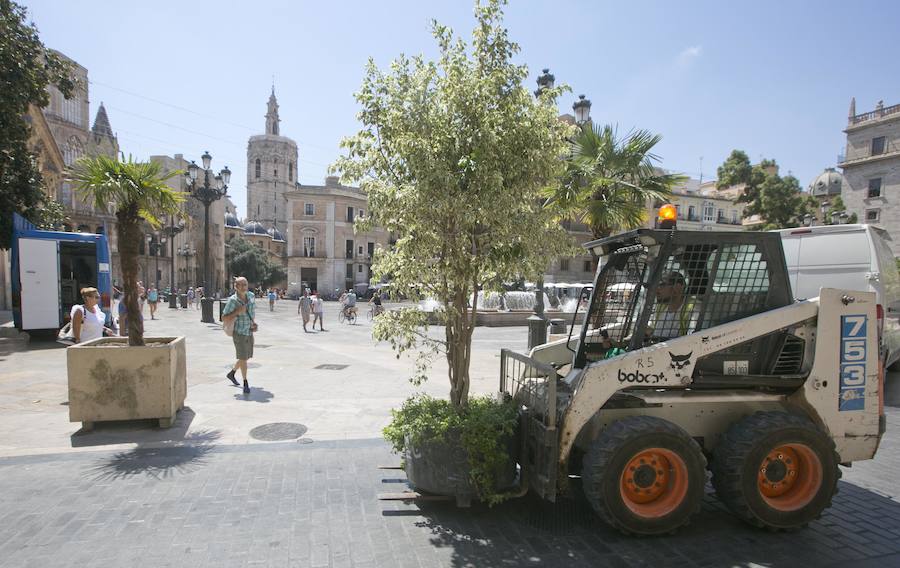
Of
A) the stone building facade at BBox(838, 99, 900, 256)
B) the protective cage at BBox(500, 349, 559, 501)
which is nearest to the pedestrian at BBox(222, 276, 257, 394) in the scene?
the protective cage at BBox(500, 349, 559, 501)

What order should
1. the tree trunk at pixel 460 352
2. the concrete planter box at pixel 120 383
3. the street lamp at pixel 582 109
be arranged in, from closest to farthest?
the tree trunk at pixel 460 352 < the concrete planter box at pixel 120 383 < the street lamp at pixel 582 109

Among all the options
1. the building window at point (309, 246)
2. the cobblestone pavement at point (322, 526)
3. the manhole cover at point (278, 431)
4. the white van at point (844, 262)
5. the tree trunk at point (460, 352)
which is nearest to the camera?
the cobblestone pavement at point (322, 526)

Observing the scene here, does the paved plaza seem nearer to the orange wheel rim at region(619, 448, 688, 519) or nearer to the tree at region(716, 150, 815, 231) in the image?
the orange wheel rim at region(619, 448, 688, 519)

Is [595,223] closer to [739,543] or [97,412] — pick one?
[739,543]

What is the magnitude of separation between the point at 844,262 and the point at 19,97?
19.0 metres

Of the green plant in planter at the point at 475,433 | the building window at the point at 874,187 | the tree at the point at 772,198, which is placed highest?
the building window at the point at 874,187

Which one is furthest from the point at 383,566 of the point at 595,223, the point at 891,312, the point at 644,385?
the point at 891,312

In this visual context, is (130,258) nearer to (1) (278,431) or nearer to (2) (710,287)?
(1) (278,431)

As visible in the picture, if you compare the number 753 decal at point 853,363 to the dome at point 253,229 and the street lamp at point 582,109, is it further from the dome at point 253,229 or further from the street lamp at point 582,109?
the dome at point 253,229

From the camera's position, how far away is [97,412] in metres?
5.73

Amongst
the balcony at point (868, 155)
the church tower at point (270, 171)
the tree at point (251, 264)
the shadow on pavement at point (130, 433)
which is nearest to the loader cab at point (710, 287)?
the shadow on pavement at point (130, 433)

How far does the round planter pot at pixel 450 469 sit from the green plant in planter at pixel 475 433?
4 cm

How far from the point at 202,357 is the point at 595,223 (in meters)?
9.40

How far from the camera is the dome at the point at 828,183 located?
53.7 metres
